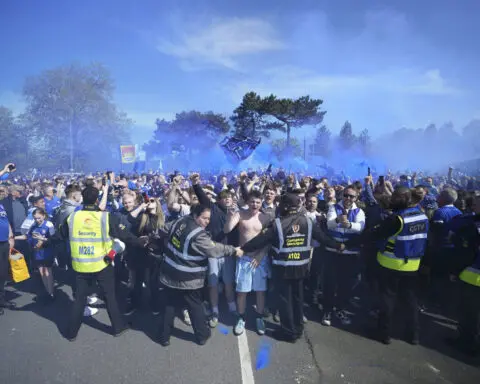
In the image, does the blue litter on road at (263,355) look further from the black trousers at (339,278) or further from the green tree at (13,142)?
the green tree at (13,142)

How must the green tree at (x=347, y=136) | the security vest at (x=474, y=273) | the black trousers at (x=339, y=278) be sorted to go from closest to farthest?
the security vest at (x=474, y=273)
the black trousers at (x=339, y=278)
the green tree at (x=347, y=136)

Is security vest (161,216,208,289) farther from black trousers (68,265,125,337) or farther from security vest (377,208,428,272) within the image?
security vest (377,208,428,272)

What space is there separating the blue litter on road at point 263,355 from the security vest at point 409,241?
2.05m

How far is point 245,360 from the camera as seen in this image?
3.99 meters

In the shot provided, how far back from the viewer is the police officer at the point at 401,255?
4223 mm

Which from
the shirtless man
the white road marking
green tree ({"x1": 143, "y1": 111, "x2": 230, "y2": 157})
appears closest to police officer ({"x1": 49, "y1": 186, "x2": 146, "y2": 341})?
the shirtless man

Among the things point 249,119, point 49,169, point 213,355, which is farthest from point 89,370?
point 49,169

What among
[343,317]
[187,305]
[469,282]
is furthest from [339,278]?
[187,305]

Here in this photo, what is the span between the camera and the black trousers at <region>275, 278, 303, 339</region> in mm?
4391

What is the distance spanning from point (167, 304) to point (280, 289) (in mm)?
1615

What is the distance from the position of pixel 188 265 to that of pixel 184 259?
10 cm

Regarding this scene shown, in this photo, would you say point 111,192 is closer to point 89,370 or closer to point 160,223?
point 160,223

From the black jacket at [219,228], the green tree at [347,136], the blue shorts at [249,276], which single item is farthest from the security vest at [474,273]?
the green tree at [347,136]

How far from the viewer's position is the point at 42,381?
3.57m
